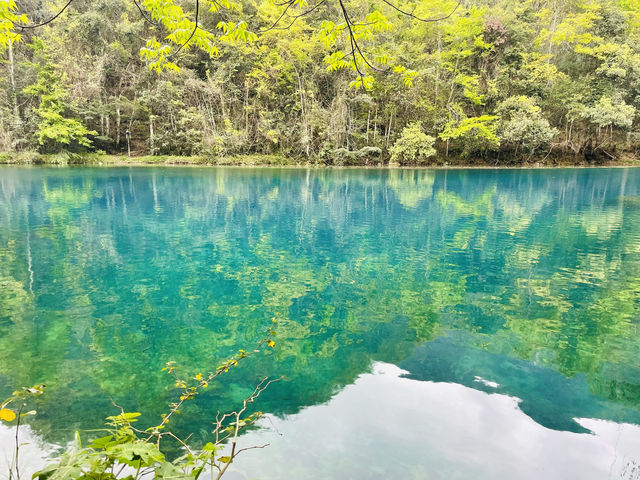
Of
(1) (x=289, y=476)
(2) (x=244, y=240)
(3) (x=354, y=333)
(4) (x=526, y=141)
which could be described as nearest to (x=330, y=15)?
(4) (x=526, y=141)

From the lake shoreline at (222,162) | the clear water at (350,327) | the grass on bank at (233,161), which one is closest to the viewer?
the clear water at (350,327)

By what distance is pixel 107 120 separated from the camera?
28.8 meters

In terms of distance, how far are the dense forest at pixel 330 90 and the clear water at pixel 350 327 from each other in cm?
1952

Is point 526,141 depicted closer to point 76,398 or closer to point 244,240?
point 244,240

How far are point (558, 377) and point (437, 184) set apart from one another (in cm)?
1611

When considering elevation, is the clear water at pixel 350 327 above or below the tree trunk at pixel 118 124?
below

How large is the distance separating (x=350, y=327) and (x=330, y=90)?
27843mm

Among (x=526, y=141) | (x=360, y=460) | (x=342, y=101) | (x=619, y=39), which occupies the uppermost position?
(x=619, y=39)

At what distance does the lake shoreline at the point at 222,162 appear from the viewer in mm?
26413

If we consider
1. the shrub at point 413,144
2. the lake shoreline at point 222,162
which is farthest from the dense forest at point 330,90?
the lake shoreline at point 222,162

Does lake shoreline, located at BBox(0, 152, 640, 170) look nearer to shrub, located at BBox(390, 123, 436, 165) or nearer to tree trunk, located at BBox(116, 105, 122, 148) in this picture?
shrub, located at BBox(390, 123, 436, 165)

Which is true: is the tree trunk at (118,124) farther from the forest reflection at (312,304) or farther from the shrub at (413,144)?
the forest reflection at (312,304)

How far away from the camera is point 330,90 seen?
97.4 ft

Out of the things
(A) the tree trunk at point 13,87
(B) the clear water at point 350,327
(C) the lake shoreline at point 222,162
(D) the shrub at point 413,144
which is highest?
(A) the tree trunk at point 13,87
